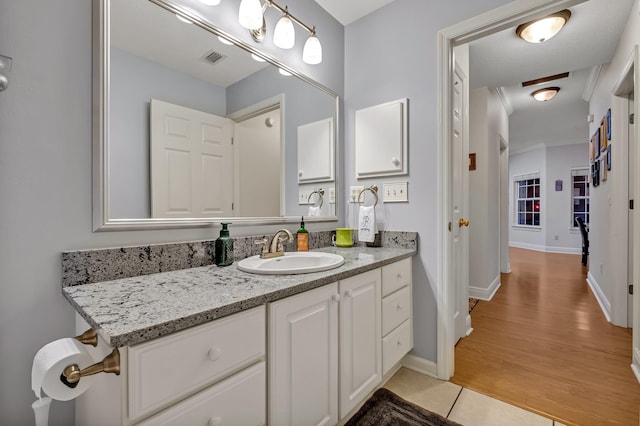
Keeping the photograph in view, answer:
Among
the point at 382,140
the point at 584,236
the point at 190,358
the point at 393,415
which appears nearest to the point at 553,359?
the point at 393,415

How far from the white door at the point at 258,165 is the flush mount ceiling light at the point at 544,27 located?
196 centimetres

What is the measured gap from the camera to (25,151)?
881 mm

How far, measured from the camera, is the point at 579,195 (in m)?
6.65

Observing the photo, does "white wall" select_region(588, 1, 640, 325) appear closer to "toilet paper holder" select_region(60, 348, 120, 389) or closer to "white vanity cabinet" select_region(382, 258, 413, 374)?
"white vanity cabinet" select_region(382, 258, 413, 374)

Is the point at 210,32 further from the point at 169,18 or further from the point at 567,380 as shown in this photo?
the point at 567,380

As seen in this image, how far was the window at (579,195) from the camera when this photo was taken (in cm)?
657

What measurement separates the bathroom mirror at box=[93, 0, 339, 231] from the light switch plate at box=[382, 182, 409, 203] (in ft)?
1.99

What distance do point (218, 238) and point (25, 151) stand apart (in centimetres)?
68

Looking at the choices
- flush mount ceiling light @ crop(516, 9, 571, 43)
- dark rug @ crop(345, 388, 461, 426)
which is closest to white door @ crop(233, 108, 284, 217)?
dark rug @ crop(345, 388, 461, 426)

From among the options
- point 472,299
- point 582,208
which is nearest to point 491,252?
point 472,299

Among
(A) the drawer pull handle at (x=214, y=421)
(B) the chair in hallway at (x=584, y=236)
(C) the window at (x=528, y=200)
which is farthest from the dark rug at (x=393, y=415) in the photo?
(C) the window at (x=528, y=200)

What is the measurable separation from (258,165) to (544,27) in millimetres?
2279

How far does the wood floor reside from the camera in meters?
1.52

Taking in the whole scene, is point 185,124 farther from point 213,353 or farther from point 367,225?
point 367,225
